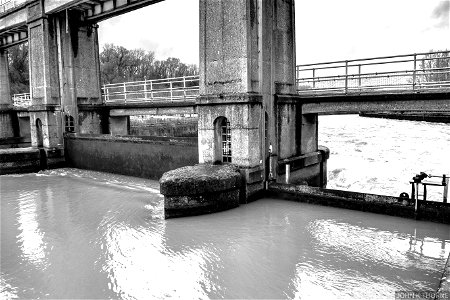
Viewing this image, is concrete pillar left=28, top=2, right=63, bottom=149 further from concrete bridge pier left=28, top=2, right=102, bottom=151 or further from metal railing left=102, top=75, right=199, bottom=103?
metal railing left=102, top=75, right=199, bottom=103

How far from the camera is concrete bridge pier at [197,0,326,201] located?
35.9 feet

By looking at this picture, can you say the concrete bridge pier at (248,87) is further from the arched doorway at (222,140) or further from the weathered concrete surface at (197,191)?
the weathered concrete surface at (197,191)

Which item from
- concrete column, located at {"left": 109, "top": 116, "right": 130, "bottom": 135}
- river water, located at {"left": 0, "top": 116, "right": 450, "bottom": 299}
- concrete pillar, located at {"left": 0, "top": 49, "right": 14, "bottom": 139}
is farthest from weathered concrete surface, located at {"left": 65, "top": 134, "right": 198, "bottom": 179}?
concrete pillar, located at {"left": 0, "top": 49, "right": 14, "bottom": 139}

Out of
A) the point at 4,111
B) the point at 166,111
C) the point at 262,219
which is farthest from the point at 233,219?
the point at 4,111

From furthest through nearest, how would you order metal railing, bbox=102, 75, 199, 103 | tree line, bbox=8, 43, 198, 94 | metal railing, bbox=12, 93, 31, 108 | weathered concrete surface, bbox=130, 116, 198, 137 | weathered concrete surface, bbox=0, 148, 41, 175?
tree line, bbox=8, 43, 198, 94, weathered concrete surface, bbox=130, 116, 198, 137, metal railing, bbox=12, 93, 31, 108, weathered concrete surface, bbox=0, 148, 41, 175, metal railing, bbox=102, 75, 199, 103

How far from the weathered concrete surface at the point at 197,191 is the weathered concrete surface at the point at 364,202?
1871mm

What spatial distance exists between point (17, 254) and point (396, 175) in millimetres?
16723

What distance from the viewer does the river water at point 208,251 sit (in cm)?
624

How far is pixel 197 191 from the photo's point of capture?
9.76 metres

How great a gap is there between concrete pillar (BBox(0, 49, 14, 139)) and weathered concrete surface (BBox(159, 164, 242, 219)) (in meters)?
21.4

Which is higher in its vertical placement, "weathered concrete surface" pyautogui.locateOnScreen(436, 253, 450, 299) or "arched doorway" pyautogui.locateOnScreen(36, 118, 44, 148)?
"arched doorway" pyautogui.locateOnScreen(36, 118, 44, 148)

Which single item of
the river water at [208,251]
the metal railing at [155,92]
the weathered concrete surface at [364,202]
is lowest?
the river water at [208,251]

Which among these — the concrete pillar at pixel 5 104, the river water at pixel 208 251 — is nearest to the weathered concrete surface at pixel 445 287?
the river water at pixel 208 251

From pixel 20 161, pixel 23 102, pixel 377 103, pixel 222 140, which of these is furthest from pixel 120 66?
pixel 377 103
